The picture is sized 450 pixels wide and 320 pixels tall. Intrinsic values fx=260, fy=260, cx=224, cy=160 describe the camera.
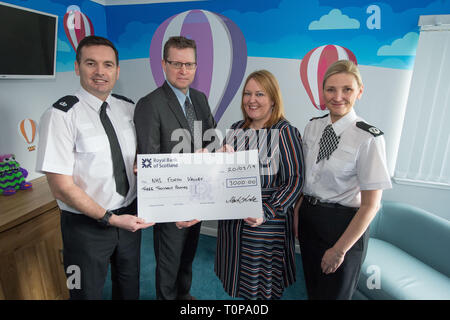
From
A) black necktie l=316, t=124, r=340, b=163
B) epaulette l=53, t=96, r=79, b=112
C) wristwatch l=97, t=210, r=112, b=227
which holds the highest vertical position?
epaulette l=53, t=96, r=79, b=112

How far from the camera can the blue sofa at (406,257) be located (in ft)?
6.18

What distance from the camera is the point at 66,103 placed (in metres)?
1.40

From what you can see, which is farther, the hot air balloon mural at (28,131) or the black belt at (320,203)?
the hot air balloon mural at (28,131)

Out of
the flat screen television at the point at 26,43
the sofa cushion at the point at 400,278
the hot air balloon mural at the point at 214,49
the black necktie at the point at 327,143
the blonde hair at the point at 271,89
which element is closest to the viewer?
the black necktie at the point at 327,143

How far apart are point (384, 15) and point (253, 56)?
1224 mm

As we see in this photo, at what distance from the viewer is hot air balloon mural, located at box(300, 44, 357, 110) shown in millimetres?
2510

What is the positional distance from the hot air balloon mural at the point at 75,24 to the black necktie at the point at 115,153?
1691 mm

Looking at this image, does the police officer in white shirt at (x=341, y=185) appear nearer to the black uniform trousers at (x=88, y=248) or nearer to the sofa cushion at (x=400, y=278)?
the sofa cushion at (x=400, y=278)

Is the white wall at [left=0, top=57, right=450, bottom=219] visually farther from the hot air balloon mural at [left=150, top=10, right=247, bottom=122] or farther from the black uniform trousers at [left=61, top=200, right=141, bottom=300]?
the black uniform trousers at [left=61, top=200, right=141, bottom=300]

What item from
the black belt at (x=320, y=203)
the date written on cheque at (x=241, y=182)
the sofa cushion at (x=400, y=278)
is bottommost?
the sofa cushion at (x=400, y=278)

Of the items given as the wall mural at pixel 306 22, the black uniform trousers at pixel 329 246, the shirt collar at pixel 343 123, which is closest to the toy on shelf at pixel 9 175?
the wall mural at pixel 306 22

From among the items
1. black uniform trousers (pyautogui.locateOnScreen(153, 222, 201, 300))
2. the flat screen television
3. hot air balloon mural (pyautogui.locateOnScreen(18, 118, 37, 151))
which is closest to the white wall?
hot air balloon mural (pyautogui.locateOnScreen(18, 118, 37, 151))

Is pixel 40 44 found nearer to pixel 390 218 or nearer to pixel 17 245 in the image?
pixel 17 245

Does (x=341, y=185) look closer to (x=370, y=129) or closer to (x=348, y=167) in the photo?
(x=348, y=167)
